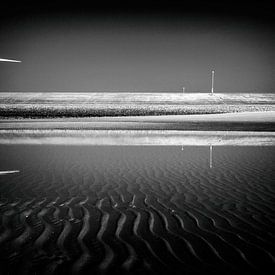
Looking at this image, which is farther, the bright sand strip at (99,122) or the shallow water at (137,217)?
the bright sand strip at (99,122)

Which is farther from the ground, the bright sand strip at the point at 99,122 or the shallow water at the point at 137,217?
the shallow water at the point at 137,217

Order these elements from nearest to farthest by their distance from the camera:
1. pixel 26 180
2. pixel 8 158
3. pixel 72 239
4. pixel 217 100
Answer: pixel 72 239 < pixel 26 180 < pixel 8 158 < pixel 217 100

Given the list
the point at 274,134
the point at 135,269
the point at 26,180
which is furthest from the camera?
the point at 274,134

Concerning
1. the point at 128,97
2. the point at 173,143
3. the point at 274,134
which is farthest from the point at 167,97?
the point at 173,143

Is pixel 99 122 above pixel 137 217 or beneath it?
beneath

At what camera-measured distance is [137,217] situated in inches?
253

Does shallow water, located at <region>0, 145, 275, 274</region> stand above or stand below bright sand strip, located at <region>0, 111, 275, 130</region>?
above

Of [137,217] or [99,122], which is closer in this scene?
[137,217]

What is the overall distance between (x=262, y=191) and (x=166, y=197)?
2.24 m

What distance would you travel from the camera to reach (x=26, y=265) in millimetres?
4492

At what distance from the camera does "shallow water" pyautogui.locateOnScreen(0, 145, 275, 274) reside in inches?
182

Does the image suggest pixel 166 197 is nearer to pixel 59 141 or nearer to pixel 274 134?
pixel 59 141

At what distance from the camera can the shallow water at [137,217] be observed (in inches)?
182

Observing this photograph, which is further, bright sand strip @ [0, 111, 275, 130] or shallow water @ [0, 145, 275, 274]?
bright sand strip @ [0, 111, 275, 130]
